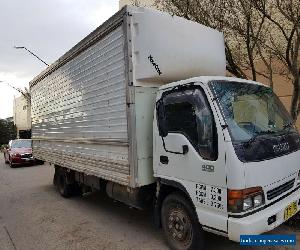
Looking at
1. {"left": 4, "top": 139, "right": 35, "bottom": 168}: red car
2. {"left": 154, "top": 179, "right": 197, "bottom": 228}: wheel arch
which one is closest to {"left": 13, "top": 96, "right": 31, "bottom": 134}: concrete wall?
{"left": 4, "top": 139, "right": 35, "bottom": 168}: red car

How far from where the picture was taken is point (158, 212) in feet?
16.8

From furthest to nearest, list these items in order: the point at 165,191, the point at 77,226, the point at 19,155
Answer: the point at 19,155 < the point at 77,226 < the point at 165,191

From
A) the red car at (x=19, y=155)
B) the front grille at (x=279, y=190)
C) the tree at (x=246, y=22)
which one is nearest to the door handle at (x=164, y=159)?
the front grille at (x=279, y=190)

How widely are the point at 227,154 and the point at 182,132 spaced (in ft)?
2.56

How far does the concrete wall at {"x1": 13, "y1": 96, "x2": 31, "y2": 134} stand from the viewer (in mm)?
53694

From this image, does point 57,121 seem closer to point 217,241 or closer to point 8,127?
point 217,241

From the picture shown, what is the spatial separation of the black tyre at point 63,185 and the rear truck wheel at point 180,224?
4.47 meters

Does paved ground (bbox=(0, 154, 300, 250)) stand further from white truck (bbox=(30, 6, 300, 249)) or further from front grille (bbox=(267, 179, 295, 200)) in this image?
front grille (bbox=(267, 179, 295, 200))

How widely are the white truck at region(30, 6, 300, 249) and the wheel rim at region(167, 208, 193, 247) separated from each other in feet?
0.04

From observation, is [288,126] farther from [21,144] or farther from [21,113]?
[21,113]

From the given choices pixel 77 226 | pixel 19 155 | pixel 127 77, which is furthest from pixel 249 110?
pixel 19 155

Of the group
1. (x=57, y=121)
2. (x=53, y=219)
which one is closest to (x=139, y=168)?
(x=53, y=219)

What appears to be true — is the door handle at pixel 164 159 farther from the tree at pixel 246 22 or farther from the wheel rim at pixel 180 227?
the tree at pixel 246 22

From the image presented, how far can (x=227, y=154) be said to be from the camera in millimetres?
3959
